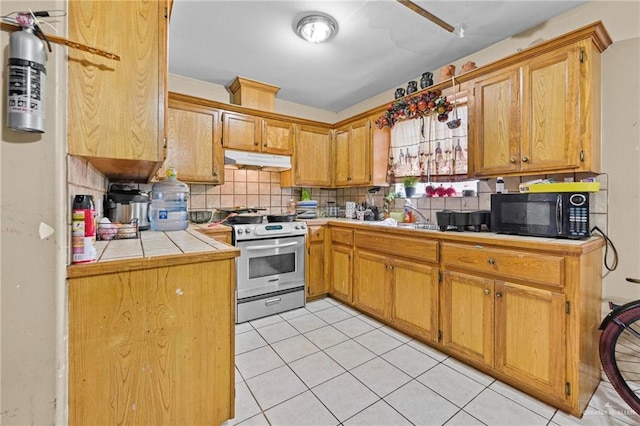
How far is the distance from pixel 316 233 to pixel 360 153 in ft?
3.55

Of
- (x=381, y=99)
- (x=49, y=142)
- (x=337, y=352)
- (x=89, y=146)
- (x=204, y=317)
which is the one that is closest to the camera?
(x=49, y=142)

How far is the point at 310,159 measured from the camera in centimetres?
353

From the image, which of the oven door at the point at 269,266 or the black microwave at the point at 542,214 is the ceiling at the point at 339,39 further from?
the oven door at the point at 269,266

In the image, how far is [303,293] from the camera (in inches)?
119

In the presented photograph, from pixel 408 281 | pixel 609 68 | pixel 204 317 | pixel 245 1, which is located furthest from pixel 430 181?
pixel 204 317

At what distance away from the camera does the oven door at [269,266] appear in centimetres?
268

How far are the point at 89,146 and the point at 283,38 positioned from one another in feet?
6.05

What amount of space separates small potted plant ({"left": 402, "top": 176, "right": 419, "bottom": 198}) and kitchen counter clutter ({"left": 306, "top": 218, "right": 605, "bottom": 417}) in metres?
0.58

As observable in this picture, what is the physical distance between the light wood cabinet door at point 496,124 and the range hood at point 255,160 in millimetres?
1952

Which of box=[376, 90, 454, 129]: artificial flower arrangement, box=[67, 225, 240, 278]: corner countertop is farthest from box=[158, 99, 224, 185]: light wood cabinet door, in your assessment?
box=[376, 90, 454, 129]: artificial flower arrangement

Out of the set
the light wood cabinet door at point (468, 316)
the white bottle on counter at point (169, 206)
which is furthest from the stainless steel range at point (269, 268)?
the light wood cabinet door at point (468, 316)

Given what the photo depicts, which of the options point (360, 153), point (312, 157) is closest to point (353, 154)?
point (360, 153)

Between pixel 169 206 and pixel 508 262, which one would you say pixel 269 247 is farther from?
pixel 508 262

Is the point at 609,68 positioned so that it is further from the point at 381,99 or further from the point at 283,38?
the point at 283,38
